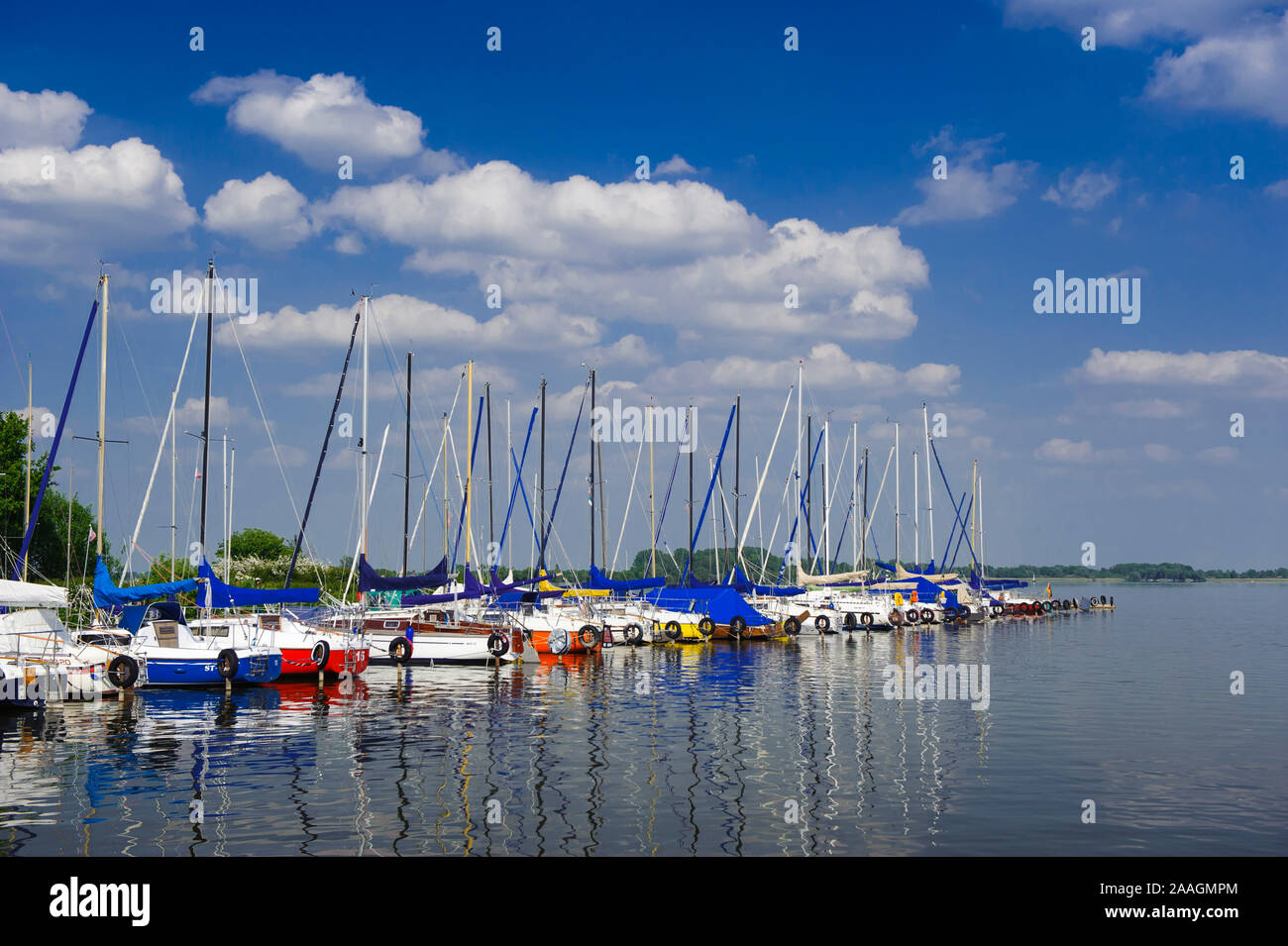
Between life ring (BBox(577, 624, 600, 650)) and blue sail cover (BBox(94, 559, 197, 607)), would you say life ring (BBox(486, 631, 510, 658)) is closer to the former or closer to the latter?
life ring (BBox(577, 624, 600, 650))

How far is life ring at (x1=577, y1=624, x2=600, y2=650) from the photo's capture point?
58312 millimetres

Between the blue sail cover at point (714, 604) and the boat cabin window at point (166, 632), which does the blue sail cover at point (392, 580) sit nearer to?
the boat cabin window at point (166, 632)

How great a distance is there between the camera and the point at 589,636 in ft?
192

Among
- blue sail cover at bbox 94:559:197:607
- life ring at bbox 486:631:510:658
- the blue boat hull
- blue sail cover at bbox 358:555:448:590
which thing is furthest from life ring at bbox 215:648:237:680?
life ring at bbox 486:631:510:658

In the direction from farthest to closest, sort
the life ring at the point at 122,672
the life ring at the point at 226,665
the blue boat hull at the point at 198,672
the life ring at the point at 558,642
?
the life ring at the point at 558,642, the life ring at the point at 226,665, the blue boat hull at the point at 198,672, the life ring at the point at 122,672

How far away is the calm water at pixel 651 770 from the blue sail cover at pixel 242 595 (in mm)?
4514

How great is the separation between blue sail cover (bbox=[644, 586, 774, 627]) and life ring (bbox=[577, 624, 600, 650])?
1367 cm

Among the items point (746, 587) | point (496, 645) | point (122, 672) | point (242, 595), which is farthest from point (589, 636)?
point (122, 672)

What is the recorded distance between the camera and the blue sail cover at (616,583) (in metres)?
71.1

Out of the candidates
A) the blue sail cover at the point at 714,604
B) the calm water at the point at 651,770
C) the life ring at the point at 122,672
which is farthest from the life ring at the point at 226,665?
the blue sail cover at the point at 714,604
